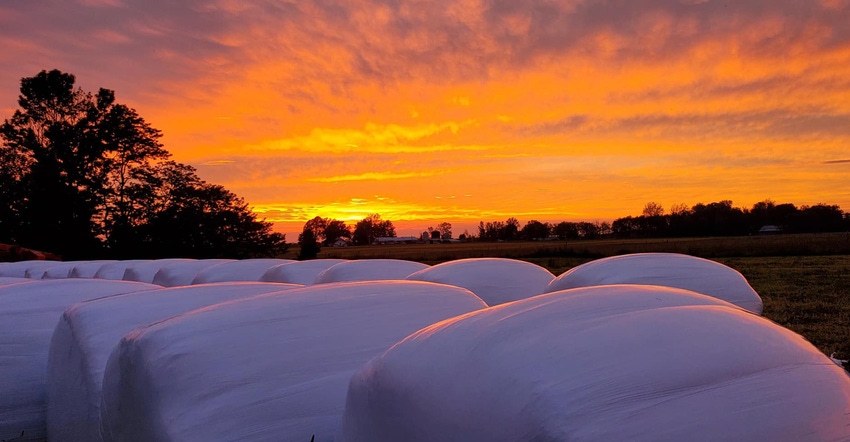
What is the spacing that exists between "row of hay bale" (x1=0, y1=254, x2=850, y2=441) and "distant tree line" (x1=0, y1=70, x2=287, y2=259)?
32614mm

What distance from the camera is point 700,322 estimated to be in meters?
1.54

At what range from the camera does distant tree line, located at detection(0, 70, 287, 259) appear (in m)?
35.4

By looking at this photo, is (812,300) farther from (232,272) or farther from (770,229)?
(770,229)

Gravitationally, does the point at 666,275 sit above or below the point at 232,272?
below

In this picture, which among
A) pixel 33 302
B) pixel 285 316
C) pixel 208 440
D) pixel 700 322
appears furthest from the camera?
pixel 33 302

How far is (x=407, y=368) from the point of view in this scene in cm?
161

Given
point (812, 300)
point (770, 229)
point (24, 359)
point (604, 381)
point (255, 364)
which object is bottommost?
point (812, 300)

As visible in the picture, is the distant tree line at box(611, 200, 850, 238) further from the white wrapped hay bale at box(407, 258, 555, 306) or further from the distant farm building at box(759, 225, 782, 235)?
the white wrapped hay bale at box(407, 258, 555, 306)

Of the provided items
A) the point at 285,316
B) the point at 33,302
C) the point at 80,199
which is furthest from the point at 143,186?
the point at 285,316

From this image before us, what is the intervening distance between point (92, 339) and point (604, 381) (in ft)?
8.86

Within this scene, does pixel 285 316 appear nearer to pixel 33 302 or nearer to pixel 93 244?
pixel 33 302

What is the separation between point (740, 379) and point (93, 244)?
39.4 metres

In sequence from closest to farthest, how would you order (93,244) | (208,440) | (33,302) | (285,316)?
(208,440), (285,316), (33,302), (93,244)

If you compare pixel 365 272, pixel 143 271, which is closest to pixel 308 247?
pixel 143 271
